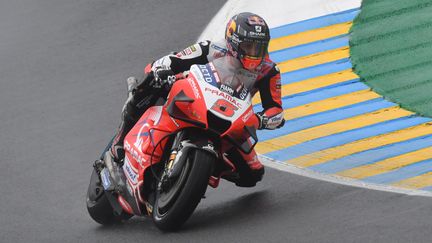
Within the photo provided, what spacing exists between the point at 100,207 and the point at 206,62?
5.52ft

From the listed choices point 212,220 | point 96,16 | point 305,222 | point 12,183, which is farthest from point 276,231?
point 96,16

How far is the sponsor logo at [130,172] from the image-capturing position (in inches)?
338

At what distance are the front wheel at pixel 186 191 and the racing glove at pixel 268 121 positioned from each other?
25.4 inches

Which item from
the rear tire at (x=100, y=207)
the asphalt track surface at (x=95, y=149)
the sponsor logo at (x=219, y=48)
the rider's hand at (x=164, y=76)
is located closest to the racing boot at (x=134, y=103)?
the rider's hand at (x=164, y=76)

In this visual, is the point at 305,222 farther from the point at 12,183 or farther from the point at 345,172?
the point at 12,183

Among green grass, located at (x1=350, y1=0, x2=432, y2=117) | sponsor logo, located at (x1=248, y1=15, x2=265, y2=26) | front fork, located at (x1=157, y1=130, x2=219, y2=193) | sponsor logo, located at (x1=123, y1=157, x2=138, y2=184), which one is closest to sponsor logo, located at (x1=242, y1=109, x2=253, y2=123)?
front fork, located at (x1=157, y1=130, x2=219, y2=193)

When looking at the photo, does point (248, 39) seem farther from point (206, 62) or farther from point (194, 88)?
A: point (206, 62)

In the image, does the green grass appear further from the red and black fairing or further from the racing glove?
the red and black fairing

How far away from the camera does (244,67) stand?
829cm

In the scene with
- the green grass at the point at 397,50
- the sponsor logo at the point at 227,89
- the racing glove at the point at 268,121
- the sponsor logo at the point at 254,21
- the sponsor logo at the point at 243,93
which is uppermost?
the sponsor logo at the point at 254,21

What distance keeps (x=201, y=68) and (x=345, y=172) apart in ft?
7.00

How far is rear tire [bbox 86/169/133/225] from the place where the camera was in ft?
30.1

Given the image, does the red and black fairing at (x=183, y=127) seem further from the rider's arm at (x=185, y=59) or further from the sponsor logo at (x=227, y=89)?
the rider's arm at (x=185, y=59)

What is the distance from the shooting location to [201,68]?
329 inches
